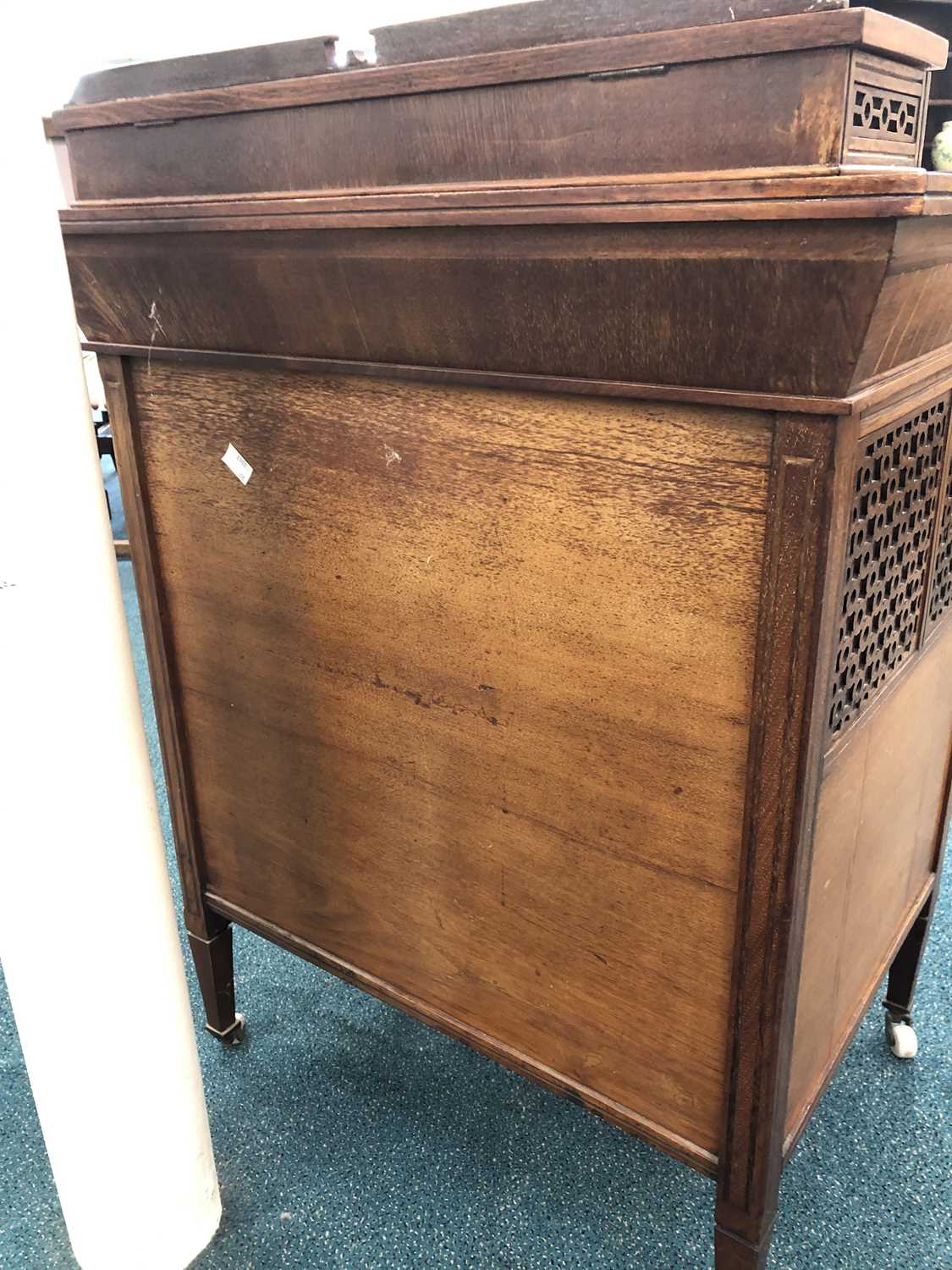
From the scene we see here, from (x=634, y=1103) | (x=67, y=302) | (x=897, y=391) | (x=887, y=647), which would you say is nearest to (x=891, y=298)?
(x=897, y=391)

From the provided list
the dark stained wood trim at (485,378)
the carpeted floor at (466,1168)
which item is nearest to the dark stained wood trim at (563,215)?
the dark stained wood trim at (485,378)

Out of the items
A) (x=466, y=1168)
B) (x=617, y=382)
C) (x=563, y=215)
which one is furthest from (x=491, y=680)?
(x=466, y=1168)

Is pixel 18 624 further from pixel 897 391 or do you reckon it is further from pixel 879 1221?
pixel 879 1221

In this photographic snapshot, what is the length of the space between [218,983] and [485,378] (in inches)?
39.1

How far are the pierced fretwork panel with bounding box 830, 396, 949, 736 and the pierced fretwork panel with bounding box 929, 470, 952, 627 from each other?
1.4 inches

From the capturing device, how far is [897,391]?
2.53 feet

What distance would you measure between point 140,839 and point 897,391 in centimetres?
79

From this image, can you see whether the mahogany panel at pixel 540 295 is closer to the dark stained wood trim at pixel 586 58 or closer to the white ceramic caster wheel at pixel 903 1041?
the dark stained wood trim at pixel 586 58

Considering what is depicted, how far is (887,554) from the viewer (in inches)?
35.7

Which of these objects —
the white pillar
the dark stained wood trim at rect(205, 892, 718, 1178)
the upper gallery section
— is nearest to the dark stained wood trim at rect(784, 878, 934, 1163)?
the dark stained wood trim at rect(205, 892, 718, 1178)

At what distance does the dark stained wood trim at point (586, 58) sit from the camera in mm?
615

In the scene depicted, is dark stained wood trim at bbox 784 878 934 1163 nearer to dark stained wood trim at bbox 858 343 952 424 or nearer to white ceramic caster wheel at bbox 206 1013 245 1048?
dark stained wood trim at bbox 858 343 952 424

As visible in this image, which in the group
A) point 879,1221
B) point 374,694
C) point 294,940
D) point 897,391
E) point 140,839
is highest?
point 897,391

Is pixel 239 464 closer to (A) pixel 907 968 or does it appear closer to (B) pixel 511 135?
(B) pixel 511 135
